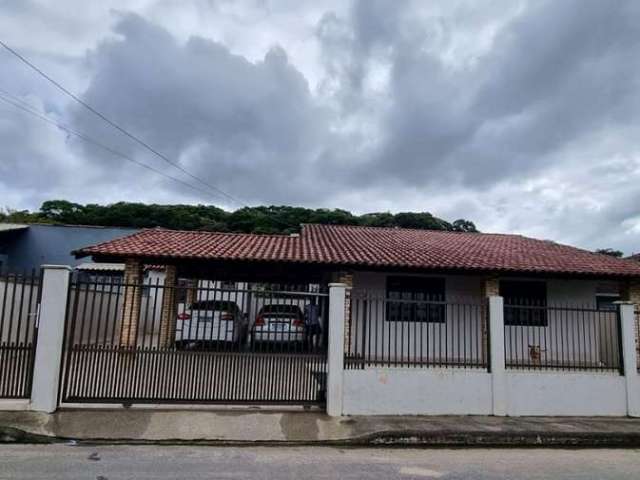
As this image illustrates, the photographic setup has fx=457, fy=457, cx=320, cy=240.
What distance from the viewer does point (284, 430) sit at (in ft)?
21.1

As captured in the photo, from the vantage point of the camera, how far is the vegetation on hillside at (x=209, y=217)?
2984cm

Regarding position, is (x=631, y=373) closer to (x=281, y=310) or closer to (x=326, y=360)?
(x=326, y=360)

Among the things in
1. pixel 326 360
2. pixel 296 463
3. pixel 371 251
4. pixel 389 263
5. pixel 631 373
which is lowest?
pixel 296 463

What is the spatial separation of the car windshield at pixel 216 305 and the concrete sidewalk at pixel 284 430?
158 cm

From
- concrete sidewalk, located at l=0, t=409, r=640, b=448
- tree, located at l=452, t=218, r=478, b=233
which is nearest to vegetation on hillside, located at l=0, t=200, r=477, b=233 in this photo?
tree, located at l=452, t=218, r=478, b=233

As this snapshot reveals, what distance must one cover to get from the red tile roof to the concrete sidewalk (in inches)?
196

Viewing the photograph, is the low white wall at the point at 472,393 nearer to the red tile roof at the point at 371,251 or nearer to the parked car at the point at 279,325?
the parked car at the point at 279,325

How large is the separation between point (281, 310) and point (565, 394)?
5.10 meters

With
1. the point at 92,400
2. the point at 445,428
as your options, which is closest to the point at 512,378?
the point at 445,428

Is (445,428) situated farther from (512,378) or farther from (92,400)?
(92,400)

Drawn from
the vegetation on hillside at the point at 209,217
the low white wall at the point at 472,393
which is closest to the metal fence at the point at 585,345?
the low white wall at the point at 472,393

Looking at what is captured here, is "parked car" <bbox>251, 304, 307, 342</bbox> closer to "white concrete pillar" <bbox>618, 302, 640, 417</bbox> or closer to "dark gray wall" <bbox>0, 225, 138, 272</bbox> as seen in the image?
"white concrete pillar" <bbox>618, 302, 640, 417</bbox>

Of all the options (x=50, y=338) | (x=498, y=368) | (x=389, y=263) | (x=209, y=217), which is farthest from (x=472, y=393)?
(x=209, y=217)

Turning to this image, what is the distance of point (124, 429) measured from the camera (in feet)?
20.2
